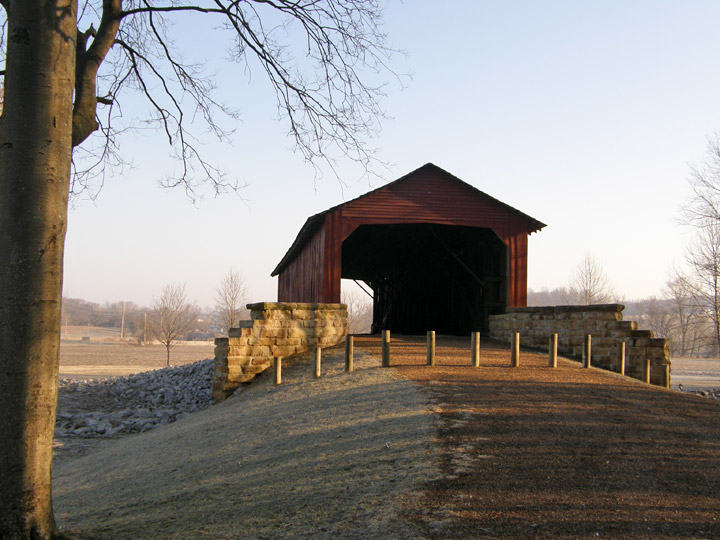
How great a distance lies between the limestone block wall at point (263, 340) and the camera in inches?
487

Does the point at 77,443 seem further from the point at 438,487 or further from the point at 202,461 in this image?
the point at 438,487

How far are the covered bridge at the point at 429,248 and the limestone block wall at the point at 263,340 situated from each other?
2.35 meters

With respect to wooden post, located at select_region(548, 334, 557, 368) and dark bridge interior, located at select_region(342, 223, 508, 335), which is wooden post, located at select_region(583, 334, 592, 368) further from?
dark bridge interior, located at select_region(342, 223, 508, 335)

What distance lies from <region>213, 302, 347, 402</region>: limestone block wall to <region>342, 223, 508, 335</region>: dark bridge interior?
6438 millimetres

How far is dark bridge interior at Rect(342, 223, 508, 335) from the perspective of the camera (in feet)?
61.9

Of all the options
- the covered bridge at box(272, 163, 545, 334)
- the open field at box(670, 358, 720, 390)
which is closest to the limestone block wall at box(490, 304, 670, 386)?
the covered bridge at box(272, 163, 545, 334)

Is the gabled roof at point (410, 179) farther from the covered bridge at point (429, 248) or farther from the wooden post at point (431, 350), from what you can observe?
the wooden post at point (431, 350)

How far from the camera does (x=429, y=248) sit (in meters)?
23.2

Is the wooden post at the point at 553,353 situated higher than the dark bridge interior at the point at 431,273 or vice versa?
the dark bridge interior at the point at 431,273

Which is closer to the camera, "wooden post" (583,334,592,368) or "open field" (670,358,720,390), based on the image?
"wooden post" (583,334,592,368)

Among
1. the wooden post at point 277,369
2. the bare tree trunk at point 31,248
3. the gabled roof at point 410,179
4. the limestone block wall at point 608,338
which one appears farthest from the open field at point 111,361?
the bare tree trunk at point 31,248

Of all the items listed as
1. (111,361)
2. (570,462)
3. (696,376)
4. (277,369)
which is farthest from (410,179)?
(111,361)

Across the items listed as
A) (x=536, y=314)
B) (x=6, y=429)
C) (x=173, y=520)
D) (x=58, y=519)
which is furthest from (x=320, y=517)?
(x=536, y=314)

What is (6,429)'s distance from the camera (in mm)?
4340
